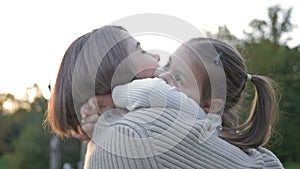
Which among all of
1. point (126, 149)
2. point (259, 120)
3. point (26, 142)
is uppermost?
point (126, 149)

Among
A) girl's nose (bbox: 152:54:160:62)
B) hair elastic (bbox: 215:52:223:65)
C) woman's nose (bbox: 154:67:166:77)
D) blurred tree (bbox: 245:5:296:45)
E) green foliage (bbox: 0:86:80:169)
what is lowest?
green foliage (bbox: 0:86:80:169)

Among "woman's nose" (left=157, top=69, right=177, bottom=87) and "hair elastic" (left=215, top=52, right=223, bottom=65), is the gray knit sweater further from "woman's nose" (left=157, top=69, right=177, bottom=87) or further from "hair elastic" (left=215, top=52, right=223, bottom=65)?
"hair elastic" (left=215, top=52, right=223, bottom=65)

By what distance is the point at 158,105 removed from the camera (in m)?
1.32

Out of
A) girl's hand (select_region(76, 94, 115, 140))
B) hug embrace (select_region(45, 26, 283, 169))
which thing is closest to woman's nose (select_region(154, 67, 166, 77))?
hug embrace (select_region(45, 26, 283, 169))

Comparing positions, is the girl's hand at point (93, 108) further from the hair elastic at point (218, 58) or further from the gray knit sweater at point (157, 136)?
the hair elastic at point (218, 58)

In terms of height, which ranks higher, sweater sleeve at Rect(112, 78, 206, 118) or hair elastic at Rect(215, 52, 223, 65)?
sweater sleeve at Rect(112, 78, 206, 118)

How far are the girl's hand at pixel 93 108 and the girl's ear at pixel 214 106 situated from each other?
0.24 meters

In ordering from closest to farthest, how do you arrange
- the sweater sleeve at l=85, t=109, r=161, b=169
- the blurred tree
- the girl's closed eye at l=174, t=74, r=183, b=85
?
the sweater sleeve at l=85, t=109, r=161, b=169, the girl's closed eye at l=174, t=74, r=183, b=85, the blurred tree

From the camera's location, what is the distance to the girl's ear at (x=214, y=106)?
5.07 ft

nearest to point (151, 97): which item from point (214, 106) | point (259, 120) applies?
point (214, 106)

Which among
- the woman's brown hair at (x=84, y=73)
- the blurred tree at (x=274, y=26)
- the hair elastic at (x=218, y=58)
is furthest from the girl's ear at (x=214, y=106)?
the blurred tree at (x=274, y=26)

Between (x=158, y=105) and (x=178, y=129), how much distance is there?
0.21 feet

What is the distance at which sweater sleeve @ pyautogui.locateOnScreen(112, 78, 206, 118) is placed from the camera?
1.32 meters

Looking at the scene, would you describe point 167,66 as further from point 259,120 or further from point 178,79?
point 259,120
